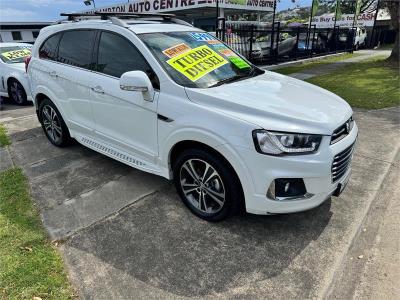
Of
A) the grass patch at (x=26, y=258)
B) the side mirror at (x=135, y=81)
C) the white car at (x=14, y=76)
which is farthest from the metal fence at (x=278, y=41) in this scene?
the grass patch at (x=26, y=258)

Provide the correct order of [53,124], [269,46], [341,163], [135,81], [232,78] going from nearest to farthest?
1. [341,163]
2. [135,81]
3. [232,78]
4. [53,124]
5. [269,46]

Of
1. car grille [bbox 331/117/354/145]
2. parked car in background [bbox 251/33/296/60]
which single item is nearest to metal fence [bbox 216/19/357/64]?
parked car in background [bbox 251/33/296/60]

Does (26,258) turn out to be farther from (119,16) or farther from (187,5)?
(187,5)

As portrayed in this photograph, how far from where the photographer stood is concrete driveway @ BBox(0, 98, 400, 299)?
2734 mm

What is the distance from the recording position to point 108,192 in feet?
13.5

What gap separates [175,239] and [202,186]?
0.56 m

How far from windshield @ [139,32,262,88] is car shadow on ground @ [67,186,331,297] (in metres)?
1.38

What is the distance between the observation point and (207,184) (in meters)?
3.40

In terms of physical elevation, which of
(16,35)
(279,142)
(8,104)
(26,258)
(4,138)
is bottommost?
(16,35)

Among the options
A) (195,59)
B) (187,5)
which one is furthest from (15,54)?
(187,5)

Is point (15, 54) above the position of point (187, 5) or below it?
below

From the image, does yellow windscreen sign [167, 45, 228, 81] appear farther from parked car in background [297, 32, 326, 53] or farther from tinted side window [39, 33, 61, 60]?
parked car in background [297, 32, 326, 53]

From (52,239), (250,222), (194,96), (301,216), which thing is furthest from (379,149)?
(52,239)

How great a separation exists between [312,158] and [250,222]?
983 mm
